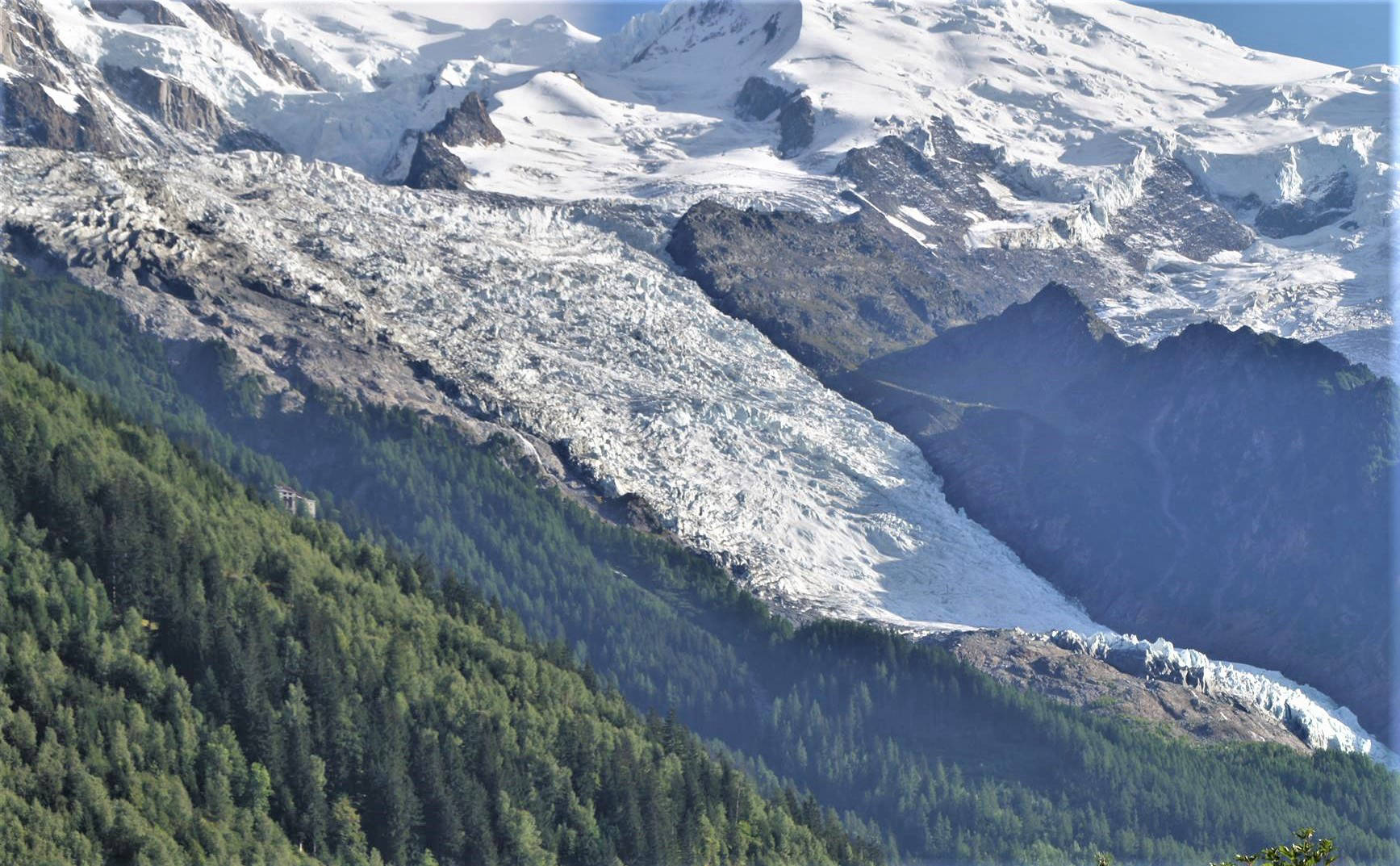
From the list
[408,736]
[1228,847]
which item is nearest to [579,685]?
[408,736]

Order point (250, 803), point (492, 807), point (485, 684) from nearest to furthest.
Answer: point (250, 803)
point (492, 807)
point (485, 684)

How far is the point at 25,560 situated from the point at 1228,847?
93.8 m

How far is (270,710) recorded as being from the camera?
151m

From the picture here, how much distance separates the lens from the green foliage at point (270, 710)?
141625 millimetres

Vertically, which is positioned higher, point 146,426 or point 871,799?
point 146,426

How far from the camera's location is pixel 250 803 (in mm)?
145250

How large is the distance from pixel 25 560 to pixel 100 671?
9.94 m

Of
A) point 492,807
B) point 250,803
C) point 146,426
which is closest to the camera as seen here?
point 250,803

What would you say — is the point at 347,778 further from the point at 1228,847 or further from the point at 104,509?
the point at 1228,847

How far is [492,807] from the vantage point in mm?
154875

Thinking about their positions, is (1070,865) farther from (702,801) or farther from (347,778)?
(347,778)

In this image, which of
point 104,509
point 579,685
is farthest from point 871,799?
point 104,509

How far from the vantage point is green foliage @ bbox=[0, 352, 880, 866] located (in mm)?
141625

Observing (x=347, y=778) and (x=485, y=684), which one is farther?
(x=485, y=684)
